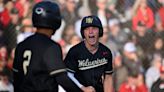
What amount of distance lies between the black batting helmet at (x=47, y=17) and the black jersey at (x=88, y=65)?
1.33m

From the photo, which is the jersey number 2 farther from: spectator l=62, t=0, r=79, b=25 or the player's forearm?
spectator l=62, t=0, r=79, b=25

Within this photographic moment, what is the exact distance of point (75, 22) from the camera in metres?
8.36

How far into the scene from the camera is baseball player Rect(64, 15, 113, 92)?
494cm

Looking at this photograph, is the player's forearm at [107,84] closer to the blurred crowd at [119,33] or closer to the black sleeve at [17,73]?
the black sleeve at [17,73]

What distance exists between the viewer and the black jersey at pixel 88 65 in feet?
16.2

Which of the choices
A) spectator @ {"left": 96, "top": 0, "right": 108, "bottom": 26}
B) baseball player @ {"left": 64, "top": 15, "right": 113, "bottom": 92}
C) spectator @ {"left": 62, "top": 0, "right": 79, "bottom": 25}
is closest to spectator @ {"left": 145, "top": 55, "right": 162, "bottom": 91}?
spectator @ {"left": 96, "top": 0, "right": 108, "bottom": 26}

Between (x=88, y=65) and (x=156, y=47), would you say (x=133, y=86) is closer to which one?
(x=156, y=47)

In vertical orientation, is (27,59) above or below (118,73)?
above

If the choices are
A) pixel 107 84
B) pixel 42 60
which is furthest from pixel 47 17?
pixel 107 84

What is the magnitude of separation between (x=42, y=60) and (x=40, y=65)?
4 centimetres

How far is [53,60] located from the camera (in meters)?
3.52

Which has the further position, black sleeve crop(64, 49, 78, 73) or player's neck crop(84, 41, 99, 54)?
player's neck crop(84, 41, 99, 54)

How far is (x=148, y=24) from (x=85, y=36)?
12.1ft

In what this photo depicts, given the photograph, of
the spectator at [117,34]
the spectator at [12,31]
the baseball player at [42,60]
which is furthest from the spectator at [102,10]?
the baseball player at [42,60]
